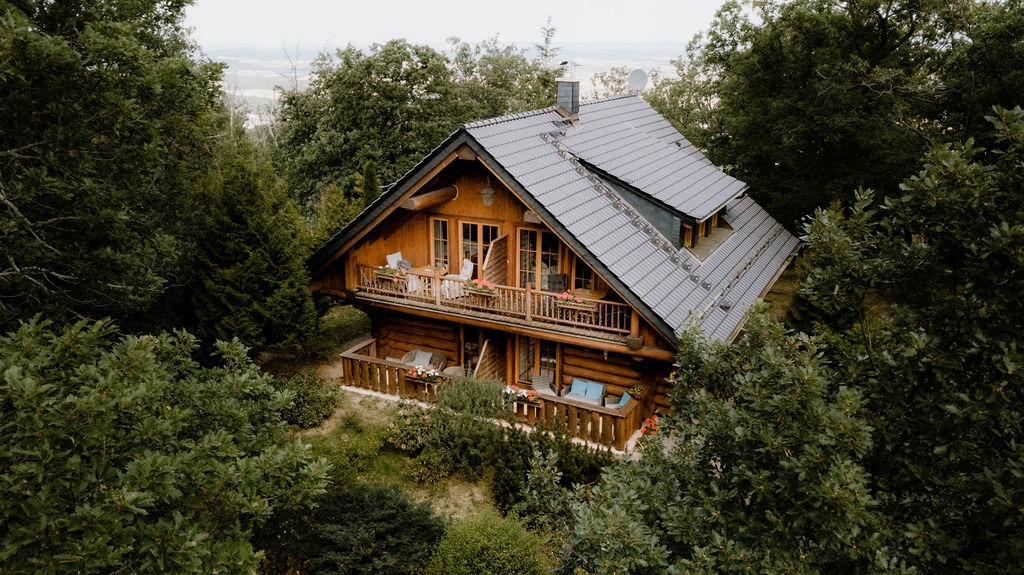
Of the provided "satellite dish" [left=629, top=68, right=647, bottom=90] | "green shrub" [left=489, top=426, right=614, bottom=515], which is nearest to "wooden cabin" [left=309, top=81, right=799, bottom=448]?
"green shrub" [left=489, top=426, right=614, bottom=515]

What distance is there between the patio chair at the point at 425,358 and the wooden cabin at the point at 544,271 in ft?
0.12

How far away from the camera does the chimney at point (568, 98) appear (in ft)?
60.4

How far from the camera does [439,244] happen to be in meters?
16.6

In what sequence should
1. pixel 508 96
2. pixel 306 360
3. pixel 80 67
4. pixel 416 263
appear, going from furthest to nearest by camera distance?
pixel 508 96
pixel 306 360
pixel 416 263
pixel 80 67

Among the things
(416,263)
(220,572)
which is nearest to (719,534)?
(220,572)

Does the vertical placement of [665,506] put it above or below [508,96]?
below

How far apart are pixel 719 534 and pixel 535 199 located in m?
9.33

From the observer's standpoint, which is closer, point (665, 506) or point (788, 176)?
point (665, 506)

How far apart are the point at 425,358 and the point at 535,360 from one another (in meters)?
3.11

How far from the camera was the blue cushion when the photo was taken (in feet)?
49.9

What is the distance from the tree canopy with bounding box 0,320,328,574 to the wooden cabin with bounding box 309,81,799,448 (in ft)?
24.9

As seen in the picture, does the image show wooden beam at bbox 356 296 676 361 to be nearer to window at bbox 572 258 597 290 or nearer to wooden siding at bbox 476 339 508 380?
wooden siding at bbox 476 339 508 380

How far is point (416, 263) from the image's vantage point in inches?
668

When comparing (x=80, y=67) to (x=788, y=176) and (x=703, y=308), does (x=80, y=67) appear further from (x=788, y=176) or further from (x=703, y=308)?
(x=788, y=176)
